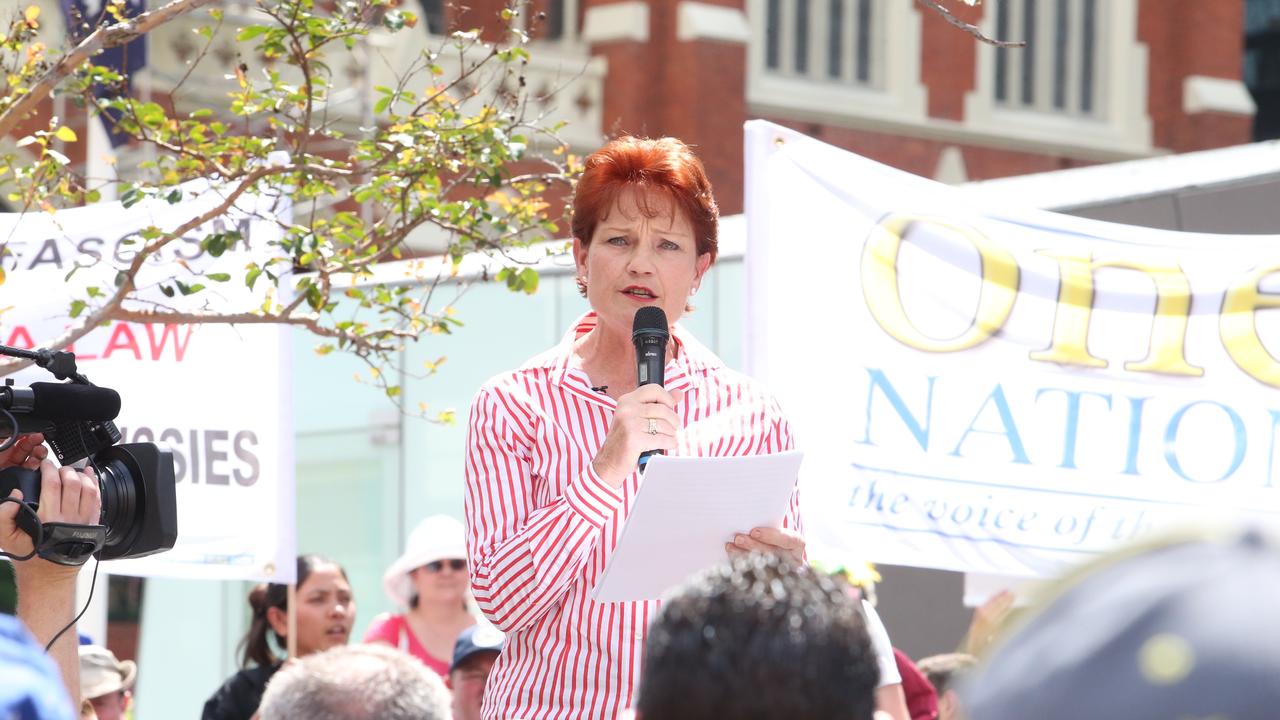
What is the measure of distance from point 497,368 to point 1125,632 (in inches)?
350

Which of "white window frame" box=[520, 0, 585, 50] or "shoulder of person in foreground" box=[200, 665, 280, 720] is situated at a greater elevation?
"white window frame" box=[520, 0, 585, 50]

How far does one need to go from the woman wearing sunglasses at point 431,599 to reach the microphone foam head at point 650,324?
4.55m

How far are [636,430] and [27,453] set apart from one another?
3.62ft

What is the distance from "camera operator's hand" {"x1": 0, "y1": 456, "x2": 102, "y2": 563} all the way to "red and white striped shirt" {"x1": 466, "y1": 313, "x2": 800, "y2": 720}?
0.61 metres

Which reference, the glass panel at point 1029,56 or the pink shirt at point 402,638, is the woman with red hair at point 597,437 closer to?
the pink shirt at point 402,638

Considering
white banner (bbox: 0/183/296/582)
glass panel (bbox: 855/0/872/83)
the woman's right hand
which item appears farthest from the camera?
glass panel (bbox: 855/0/872/83)

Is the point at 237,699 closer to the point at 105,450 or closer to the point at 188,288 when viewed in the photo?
the point at 188,288

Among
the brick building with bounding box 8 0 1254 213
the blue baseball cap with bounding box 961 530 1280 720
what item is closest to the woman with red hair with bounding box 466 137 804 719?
the blue baseball cap with bounding box 961 530 1280 720

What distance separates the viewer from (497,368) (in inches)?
390

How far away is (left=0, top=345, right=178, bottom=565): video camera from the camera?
335 cm

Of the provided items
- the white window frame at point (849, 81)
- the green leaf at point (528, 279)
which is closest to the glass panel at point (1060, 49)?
the white window frame at point (849, 81)

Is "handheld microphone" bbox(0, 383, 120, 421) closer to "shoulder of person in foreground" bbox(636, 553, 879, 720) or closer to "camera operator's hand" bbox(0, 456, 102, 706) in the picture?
"camera operator's hand" bbox(0, 456, 102, 706)

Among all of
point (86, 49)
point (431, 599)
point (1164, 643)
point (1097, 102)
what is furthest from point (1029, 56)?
point (1164, 643)

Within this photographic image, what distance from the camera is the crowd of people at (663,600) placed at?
1075 mm
